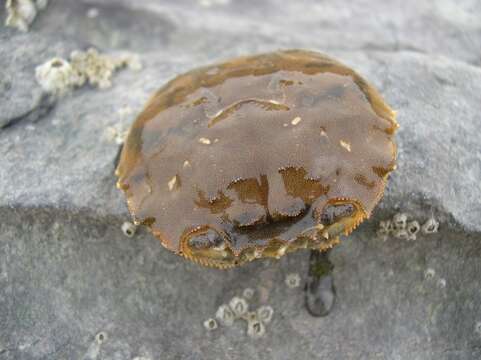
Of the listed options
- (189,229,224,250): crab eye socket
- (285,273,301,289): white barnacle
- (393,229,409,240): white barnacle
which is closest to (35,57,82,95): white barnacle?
(189,229,224,250): crab eye socket

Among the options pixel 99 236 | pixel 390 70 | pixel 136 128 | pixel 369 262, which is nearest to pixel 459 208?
pixel 369 262

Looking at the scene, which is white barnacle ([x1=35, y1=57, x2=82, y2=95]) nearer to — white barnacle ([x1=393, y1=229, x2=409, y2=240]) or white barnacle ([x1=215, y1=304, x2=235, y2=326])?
white barnacle ([x1=215, y1=304, x2=235, y2=326])

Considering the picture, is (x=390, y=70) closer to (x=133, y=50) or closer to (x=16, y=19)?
(x=133, y=50)

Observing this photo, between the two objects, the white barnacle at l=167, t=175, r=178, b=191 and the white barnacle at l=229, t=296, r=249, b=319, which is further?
the white barnacle at l=229, t=296, r=249, b=319

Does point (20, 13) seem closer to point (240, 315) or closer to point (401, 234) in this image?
point (240, 315)

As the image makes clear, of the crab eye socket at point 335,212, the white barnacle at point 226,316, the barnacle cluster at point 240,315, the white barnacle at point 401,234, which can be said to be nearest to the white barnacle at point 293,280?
the barnacle cluster at point 240,315

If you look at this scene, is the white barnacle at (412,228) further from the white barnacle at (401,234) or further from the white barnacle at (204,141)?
the white barnacle at (204,141)

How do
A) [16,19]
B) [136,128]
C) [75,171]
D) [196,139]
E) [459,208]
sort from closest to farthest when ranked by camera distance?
[196,139]
[136,128]
[459,208]
[75,171]
[16,19]
